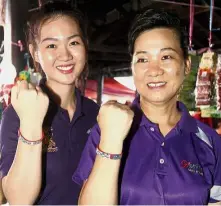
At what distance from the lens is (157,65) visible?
120 cm

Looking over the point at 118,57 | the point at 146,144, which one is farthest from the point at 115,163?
the point at 118,57

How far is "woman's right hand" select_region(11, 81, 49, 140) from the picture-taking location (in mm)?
1063

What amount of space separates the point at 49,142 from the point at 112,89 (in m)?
5.43

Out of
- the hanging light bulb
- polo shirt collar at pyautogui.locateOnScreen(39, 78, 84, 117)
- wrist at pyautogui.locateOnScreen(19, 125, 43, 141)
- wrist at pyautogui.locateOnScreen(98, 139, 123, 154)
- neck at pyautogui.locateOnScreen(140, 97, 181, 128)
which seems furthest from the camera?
the hanging light bulb

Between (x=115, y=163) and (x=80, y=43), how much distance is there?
0.69 metres

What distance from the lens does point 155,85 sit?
121 cm

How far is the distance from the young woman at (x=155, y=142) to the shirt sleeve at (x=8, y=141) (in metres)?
0.30

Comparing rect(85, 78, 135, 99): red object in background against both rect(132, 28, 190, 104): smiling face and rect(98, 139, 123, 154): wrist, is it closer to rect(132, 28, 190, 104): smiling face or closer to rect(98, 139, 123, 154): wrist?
rect(132, 28, 190, 104): smiling face

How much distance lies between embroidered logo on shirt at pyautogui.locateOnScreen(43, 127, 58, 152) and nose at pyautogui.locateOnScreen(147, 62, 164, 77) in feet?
1.78

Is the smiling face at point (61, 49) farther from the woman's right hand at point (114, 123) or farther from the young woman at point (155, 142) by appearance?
the woman's right hand at point (114, 123)

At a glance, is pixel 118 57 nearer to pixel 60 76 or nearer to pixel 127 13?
pixel 127 13

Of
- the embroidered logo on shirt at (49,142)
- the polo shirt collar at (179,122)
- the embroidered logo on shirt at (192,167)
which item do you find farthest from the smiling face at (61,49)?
the embroidered logo on shirt at (192,167)

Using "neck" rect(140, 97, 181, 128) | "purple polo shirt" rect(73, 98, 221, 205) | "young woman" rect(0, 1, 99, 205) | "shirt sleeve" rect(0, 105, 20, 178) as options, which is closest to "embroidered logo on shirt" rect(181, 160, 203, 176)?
"purple polo shirt" rect(73, 98, 221, 205)

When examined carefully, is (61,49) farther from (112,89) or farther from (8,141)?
(112,89)
